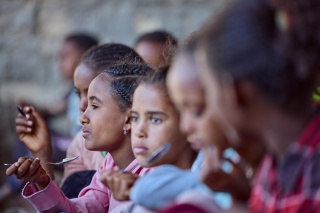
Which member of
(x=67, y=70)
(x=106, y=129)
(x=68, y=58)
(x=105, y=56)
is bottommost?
(x=67, y=70)

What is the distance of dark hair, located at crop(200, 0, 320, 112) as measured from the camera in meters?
1.77

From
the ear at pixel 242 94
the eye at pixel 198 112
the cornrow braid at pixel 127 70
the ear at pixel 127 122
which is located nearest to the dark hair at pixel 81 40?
the cornrow braid at pixel 127 70

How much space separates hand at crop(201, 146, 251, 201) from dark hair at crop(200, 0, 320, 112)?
0.28 metres

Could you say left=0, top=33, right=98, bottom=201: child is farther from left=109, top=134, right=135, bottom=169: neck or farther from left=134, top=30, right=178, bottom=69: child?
left=109, top=134, right=135, bottom=169: neck

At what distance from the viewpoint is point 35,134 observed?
144 inches

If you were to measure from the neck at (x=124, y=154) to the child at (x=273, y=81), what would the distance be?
47.5 inches

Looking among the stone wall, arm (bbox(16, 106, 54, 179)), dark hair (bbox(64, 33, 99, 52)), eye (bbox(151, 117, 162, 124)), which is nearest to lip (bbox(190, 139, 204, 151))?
eye (bbox(151, 117, 162, 124))

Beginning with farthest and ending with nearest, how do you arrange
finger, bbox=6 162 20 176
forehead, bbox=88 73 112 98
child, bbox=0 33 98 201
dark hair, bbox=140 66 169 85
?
child, bbox=0 33 98 201 → forehead, bbox=88 73 112 98 → finger, bbox=6 162 20 176 → dark hair, bbox=140 66 169 85

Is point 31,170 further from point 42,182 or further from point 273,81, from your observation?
point 273,81

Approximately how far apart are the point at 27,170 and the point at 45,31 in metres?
3.90

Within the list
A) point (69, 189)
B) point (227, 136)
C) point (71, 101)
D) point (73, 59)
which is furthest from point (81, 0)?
point (227, 136)

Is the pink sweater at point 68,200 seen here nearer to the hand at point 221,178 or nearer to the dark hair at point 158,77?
the dark hair at point 158,77

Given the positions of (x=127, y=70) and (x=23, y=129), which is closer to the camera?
(x=127, y=70)

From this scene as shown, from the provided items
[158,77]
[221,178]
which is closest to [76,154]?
[158,77]
